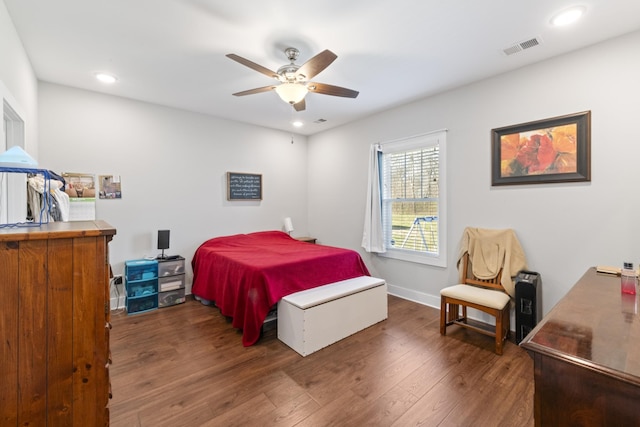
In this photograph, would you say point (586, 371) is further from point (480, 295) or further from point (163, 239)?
point (163, 239)

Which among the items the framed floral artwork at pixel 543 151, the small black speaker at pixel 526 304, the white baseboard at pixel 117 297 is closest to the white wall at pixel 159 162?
the white baseboard at pixel 117 297

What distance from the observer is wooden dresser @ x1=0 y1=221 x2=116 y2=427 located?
95cm

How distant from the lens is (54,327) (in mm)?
1023

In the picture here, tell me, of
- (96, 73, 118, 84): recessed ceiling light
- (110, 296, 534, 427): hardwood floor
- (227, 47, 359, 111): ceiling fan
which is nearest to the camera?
(110, 296, 534, 427): hardwood floor

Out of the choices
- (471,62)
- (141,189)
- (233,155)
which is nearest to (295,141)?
(233,155)

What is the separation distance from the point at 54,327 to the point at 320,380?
66.2 inches

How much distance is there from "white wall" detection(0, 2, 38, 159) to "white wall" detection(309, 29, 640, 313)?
12.4ft

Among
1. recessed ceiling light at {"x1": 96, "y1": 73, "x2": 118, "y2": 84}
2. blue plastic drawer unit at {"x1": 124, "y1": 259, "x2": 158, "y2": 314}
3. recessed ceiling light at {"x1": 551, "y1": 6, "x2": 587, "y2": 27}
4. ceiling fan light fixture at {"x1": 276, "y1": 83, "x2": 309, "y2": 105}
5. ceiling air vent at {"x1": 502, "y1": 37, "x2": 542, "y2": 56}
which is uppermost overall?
recessed ceiling light at {"x1": 96, "y1": 73, "x2": 118, "y2": 84}

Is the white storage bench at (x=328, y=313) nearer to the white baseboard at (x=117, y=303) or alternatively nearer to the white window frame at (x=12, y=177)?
the white window frame at (x=12, y=177)

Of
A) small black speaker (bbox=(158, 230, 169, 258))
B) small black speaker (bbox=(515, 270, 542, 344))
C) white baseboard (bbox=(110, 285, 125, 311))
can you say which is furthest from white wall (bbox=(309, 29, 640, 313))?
white baseboard (bbox=(110, 285, 125, 311))

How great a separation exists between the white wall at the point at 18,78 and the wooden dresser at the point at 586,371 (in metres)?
3.20

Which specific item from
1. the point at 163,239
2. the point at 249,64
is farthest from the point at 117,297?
the point at 249,64

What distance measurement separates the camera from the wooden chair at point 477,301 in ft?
8.03

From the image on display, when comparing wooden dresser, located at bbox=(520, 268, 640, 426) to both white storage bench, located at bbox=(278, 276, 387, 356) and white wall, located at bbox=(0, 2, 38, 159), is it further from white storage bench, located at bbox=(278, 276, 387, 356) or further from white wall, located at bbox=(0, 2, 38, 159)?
white wall, located at bbox=(0, 2, 38, 159)
